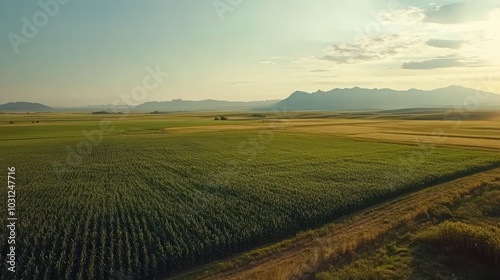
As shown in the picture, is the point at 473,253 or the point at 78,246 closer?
the point at 473,253

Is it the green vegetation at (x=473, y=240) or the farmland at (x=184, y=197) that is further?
the farmland at (x=184, y=197)

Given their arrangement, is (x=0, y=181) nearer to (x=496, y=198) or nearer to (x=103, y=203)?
(x=103, y=203)

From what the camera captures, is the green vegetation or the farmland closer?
the green vegetation

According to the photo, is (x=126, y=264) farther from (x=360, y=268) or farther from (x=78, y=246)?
(x=360, y=268)

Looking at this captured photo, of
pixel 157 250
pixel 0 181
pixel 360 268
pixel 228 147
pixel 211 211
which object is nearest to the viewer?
pixel 360 268

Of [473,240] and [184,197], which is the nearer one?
[473,240]

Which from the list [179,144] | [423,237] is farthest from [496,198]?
[179,144]

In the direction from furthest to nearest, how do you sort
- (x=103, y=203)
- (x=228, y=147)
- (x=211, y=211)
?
(x=228, y=147), (x=103, y=203), (x=211, y=211)
